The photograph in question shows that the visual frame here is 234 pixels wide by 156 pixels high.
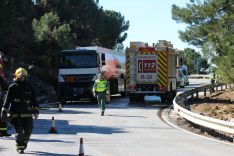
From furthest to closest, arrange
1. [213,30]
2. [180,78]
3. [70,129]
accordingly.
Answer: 1. [180,78]
2. [213,30]
3. [70,129]

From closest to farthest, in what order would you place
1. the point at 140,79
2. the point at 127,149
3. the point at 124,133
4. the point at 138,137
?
the point at 127,149 → the point at 138,137 → the point at 124,133 → the point at 140,79

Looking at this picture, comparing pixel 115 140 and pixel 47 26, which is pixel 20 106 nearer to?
pixel 115 140

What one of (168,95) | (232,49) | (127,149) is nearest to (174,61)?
(168,95)

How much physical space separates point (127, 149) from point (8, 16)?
24.0 meters

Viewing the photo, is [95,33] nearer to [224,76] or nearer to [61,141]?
[224,76]

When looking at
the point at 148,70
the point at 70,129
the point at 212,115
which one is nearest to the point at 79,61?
the point at 148,70

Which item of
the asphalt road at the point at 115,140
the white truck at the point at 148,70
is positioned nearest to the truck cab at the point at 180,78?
the white truck at the point at 148,70

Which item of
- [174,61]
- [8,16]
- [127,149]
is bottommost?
[127,149]

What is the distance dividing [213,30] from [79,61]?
1047 cm

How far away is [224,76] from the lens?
115 ft

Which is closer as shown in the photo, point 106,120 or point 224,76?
point 106,120

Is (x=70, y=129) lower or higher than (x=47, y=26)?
lower

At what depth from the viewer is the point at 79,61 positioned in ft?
99.1

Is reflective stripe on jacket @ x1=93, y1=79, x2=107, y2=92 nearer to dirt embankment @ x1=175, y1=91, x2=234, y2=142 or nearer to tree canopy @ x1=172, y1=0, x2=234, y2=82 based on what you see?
dirt embankment @ x1=175, y1=91, x2=234, y2=142
